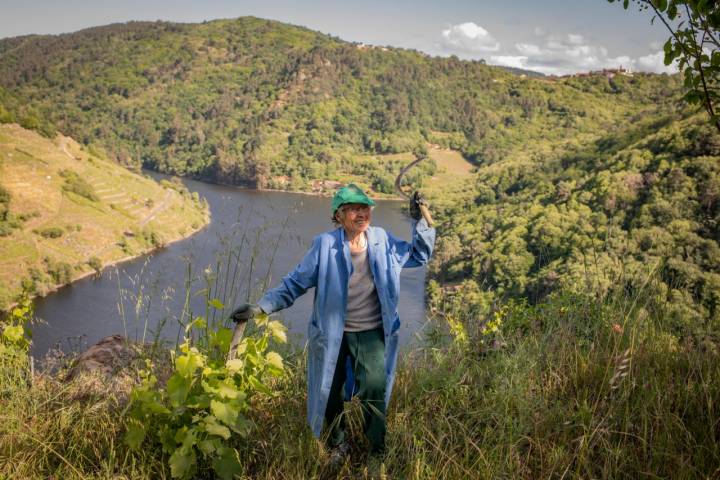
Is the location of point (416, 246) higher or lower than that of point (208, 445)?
higher

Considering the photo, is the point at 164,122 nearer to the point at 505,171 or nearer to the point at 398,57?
the point at 398,57

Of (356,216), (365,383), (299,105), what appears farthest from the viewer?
(299,105)

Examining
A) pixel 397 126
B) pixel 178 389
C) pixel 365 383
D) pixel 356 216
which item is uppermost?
pixel 397 126

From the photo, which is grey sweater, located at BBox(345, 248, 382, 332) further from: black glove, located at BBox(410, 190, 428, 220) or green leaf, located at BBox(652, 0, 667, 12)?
green leaf, located at BBox(652, 0, 667, 12)

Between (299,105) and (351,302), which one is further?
(299,105)

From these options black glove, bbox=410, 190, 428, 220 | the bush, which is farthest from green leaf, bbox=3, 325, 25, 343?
the bush

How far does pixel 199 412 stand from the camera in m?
1.97

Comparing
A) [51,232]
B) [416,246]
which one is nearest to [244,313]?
[416,246]

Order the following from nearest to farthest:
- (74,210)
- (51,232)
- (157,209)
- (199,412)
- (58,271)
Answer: (199,412) → (58,271) → (51,232) → (74,210) → (157,209)

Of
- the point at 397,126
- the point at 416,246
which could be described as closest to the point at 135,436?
the point at 416,246

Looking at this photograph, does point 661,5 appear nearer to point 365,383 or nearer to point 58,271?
point 365,383

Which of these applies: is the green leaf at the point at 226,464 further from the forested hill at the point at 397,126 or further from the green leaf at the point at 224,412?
the forested hill at the point at 397,126

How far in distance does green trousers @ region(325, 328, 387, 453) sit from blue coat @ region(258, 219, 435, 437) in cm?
6

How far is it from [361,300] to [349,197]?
48 cm
